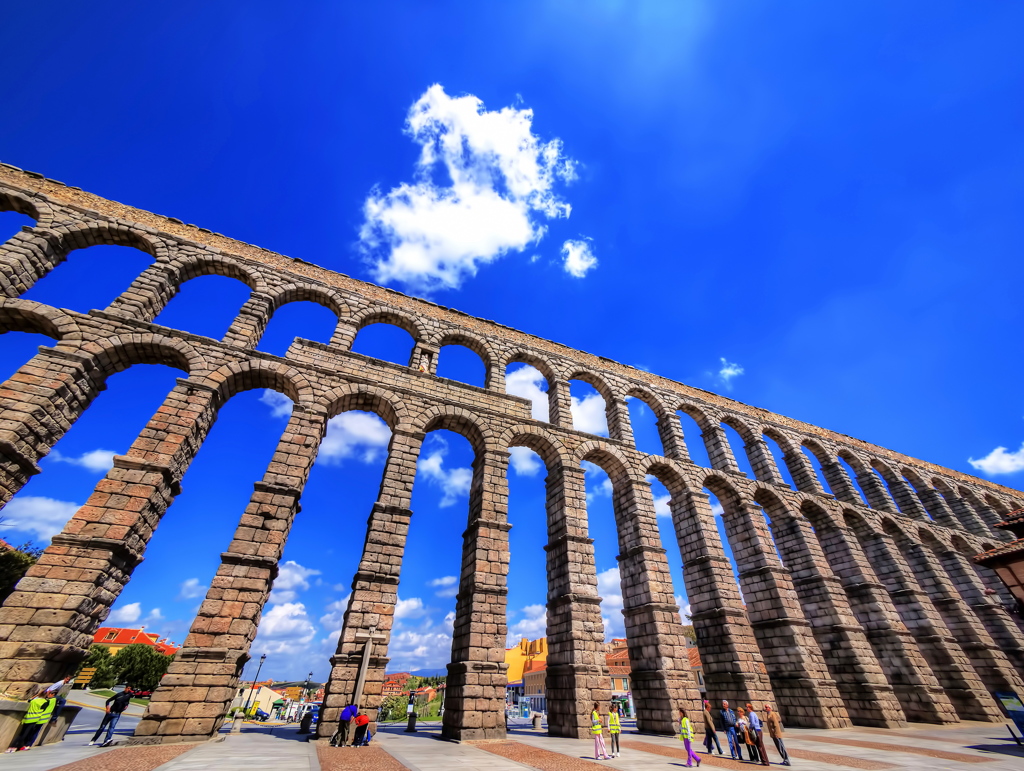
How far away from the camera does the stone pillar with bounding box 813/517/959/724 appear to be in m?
16.1

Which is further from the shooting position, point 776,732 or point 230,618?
point 230,618

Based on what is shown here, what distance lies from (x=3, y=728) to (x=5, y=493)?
4.96 meters

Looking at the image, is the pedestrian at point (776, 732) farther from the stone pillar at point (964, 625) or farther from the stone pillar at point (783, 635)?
Answer: the stone pillar at point (964, 625)

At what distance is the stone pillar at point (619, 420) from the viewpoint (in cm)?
1800

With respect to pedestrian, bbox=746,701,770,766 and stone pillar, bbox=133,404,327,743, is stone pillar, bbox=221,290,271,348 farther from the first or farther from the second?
pedestrian, bbox=746,701,770,766

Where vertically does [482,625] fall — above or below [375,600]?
below

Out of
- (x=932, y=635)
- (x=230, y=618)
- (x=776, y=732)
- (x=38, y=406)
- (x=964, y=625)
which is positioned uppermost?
(x=38, y=406)

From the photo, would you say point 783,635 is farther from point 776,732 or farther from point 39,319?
point 39,319

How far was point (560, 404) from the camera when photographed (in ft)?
58.5

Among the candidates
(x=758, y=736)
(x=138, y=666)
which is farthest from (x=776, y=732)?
(x=138, y=666)

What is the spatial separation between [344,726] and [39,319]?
1312cm

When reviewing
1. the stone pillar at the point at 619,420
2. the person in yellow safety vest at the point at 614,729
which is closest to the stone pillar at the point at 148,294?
the person in yellow safety vest at the point at 614,729

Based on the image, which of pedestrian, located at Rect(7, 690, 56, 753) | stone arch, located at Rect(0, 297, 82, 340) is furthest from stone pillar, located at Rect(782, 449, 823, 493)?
stone arch, located at Rect(0, 297, 82, 340)

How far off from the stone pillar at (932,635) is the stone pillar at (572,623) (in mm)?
16311
